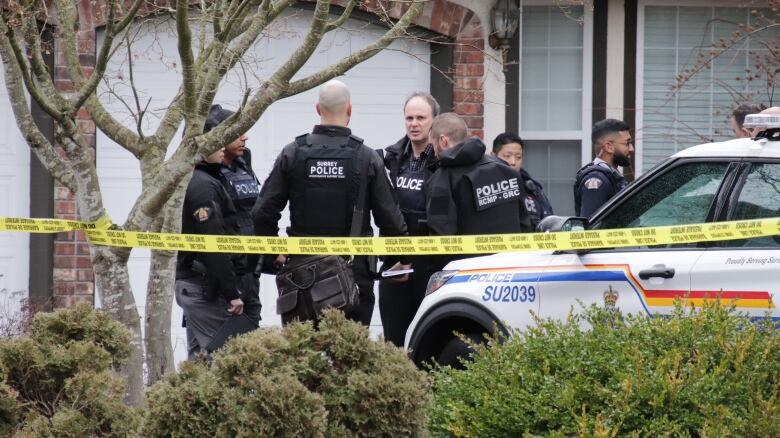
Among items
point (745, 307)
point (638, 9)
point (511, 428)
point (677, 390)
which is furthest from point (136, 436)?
point (638, 9)

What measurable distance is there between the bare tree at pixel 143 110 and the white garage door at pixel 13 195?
4.26 m

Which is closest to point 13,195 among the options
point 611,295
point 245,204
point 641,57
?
point 245,204

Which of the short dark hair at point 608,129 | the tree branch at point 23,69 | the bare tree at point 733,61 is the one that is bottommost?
the short dark hair at point 608,129

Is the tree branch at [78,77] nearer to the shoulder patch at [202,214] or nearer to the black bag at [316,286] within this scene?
the shoulder patch at [202,214]

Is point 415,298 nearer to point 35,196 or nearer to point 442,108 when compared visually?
point 442,108

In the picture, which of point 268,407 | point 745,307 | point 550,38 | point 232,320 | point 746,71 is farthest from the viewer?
point 550,38

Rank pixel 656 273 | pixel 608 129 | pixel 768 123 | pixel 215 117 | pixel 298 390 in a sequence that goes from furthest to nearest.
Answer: pixel 608 129 → pixel 215 117 → pixel 656 273 → pixel 768 123 → pixel 298 390

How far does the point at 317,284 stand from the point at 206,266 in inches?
29.6

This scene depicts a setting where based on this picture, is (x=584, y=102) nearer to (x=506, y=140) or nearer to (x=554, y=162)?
(x=554, y=162)

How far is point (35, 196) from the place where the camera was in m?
9.73

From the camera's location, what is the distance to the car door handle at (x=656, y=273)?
16.5 feet

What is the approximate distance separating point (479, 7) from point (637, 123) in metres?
1.71

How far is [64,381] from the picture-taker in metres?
4.34

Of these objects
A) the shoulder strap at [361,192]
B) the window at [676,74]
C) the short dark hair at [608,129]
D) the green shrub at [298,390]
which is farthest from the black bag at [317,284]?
the window at [676,74]
